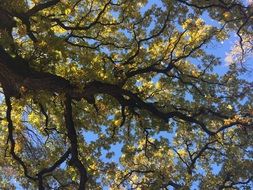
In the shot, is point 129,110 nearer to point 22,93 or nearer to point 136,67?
point 136,67

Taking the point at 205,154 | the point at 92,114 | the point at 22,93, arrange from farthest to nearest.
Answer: the point at 205,154
the point at 92,114
the point at 22,93

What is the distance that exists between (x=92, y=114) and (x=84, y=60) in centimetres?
312

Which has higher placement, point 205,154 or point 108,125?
point 205,154

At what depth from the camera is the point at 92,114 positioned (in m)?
16.0

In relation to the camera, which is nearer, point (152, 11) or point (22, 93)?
point (22, 93)

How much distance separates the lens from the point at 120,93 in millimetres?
13258

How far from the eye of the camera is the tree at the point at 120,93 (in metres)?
12.9

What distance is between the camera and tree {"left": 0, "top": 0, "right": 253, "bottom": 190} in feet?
42.3

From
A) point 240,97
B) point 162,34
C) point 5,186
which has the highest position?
point 162,34

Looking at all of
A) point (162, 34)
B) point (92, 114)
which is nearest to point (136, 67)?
point (162, 34)

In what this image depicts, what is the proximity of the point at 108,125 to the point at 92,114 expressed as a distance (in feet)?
2.49

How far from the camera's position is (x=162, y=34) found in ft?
48.3

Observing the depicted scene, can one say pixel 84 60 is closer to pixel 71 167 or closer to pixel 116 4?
pixel 116 4

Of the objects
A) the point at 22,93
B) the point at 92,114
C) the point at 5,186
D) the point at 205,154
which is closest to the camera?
the point at 22,93
